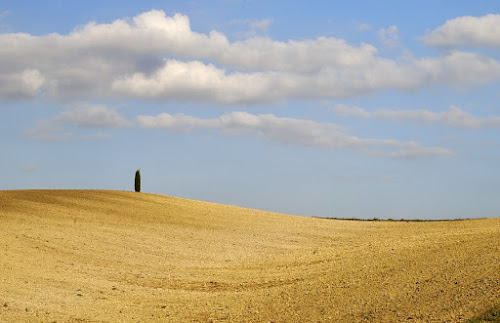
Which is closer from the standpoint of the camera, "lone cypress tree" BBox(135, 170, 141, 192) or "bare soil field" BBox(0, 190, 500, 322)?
"bare soil field" BBox(0, 190, 500, 322)

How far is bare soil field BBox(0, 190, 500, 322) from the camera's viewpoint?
13.1 metres

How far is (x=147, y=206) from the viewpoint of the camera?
1283 inches

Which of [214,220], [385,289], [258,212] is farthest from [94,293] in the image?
[258,212]

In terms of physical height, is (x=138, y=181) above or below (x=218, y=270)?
above

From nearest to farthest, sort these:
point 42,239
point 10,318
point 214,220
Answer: point 10,318, point 42,239, point 214,220

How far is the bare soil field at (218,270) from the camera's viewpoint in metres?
13.1

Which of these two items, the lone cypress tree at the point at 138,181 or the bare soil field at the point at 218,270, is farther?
the lone cypress tree at the point at 138,181

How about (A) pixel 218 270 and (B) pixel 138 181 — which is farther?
(B) pixel 138 181

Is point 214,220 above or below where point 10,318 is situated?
above

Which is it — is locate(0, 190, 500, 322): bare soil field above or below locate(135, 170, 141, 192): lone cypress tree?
below

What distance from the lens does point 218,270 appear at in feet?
64.8

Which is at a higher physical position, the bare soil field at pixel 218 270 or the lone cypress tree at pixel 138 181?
the lone cypress tree at pixel 138 181

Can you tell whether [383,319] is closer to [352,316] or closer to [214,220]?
[352,316]

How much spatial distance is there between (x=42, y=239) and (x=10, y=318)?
29.8 ft
